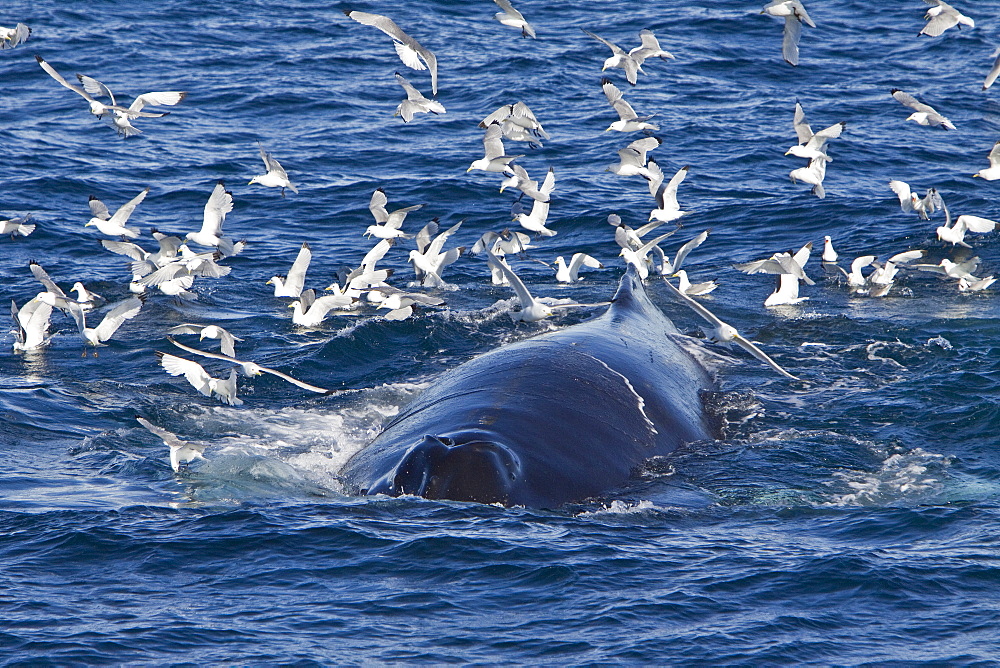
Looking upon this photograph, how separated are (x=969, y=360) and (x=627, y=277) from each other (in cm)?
386

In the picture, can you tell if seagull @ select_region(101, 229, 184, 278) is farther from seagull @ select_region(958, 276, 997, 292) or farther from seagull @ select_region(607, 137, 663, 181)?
seagull @ select_region(958, 276, 997, 292)

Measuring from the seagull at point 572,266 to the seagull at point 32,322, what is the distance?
7.09 metres

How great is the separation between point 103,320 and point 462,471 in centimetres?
828

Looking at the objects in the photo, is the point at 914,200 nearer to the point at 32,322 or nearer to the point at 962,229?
the point at 962,229

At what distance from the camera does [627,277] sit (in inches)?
588

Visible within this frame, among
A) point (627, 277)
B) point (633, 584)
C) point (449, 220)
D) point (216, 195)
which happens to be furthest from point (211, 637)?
point (449, 220)

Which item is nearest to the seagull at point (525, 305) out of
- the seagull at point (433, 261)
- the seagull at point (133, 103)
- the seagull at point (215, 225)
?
the seagull at point (433, 261)

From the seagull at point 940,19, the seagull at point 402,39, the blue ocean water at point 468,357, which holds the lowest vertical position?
the blue ocean water at point 468,357

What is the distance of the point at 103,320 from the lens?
15.9 meters

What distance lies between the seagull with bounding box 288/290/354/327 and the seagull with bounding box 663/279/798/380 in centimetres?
482

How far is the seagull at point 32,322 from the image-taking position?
15648 mm

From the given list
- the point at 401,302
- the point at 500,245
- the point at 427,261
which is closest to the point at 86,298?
the point at 401,302

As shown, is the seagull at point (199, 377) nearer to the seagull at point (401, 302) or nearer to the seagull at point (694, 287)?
the seagull at point (401, 302)

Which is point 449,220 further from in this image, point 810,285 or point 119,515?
point 119,515
